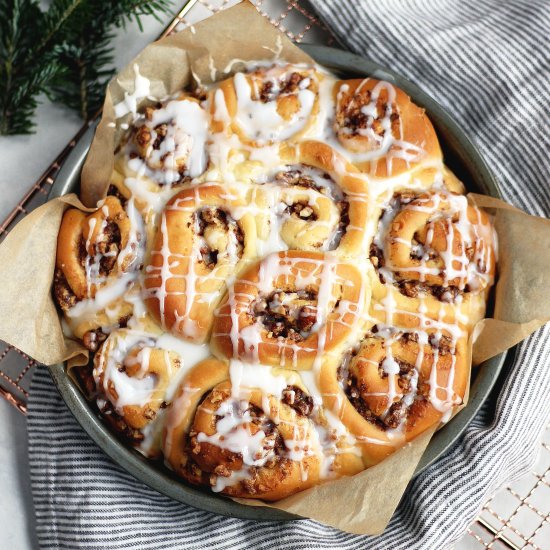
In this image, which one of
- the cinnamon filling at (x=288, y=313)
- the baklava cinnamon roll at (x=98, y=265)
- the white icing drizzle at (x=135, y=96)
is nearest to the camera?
the cinnamon filling at (x=288, y=313)

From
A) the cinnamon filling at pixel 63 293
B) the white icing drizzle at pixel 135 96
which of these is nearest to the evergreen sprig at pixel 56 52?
the white icing drizzle at pixel 135 96

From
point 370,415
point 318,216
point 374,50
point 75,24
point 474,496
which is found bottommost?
point 474,496

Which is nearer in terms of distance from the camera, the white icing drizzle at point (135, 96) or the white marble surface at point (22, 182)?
the white icing drizzle at point (135, 96)

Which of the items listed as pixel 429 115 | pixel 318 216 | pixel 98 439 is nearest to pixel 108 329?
pixel 98 439

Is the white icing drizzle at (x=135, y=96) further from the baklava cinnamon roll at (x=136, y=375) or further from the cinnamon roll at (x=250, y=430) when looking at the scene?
the cinnamon roll at (x=250, y=430)

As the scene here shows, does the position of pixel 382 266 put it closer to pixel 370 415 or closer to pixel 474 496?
pixel 370 415

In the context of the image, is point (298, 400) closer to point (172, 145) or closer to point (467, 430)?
point (467, 430)

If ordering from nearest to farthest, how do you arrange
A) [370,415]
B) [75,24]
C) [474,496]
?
[370,415], [474,496], [75,24]
